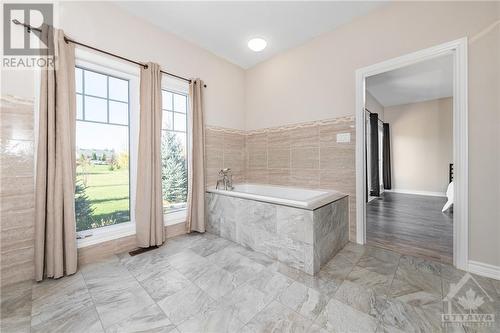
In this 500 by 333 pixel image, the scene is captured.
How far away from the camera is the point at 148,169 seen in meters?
2.29

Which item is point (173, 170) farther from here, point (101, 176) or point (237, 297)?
point (237, 297)

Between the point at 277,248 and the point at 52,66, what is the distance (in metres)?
2.68

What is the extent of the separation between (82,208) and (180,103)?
1.77 meters

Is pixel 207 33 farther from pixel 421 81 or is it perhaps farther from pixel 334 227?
pixel 421 81

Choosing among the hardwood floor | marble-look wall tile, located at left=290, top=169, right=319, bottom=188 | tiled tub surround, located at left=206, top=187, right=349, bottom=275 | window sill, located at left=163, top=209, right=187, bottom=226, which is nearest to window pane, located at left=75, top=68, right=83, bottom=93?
window sill, located at left=163, top=209, right=187, bottom=226

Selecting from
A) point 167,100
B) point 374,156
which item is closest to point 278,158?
point 167,100

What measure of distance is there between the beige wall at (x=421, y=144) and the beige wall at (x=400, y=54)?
15.7 ft

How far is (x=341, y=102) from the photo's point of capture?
2.55 metres

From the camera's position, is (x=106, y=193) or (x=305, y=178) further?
(x=305, y=178)

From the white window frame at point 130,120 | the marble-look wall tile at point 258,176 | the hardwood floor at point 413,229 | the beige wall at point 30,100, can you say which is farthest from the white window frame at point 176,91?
the hardwood floor at point 413,229

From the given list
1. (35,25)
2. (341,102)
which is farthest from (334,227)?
(35,25)

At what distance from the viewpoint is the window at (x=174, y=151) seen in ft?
9.04

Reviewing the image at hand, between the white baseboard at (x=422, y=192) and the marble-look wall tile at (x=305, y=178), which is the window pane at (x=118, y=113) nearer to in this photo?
the marble-look wall tile at (x=305, y=178)

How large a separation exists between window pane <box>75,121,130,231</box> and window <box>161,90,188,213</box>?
0.47 m
